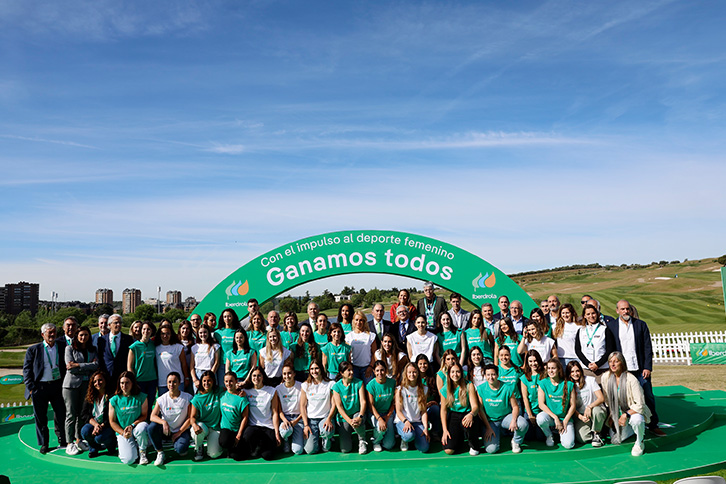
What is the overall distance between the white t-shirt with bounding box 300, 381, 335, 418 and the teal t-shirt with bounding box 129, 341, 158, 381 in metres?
1.99

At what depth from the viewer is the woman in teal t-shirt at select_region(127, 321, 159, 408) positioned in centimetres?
658

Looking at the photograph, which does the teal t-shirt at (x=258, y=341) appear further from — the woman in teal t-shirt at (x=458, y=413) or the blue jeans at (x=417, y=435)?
the woman in teal t-shirt at (x=458, y=413)

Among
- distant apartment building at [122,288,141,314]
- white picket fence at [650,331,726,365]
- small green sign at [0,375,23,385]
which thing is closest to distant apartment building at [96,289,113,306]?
distant apartment building at [122,288,141,314]

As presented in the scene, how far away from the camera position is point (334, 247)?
924 centimetres

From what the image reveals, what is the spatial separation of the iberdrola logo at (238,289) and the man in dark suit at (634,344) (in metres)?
5.79

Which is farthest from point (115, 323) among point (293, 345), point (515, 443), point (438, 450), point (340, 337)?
point (515, 443)

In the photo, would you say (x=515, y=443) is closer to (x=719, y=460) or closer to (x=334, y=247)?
(x=719, y=460)

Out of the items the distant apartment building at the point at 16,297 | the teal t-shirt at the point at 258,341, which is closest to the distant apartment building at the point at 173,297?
the distant apartment building at the point at 16,297

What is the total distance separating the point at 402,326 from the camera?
739 cm

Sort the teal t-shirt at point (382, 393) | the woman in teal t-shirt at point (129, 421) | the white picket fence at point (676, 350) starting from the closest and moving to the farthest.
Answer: the woman in teal t-shirt at point (129, 421) < the teal t-shirt at point (382, 393) < the white picket fence at point (676, 350)

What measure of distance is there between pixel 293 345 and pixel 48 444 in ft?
11.1

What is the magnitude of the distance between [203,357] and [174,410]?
32.4 inches

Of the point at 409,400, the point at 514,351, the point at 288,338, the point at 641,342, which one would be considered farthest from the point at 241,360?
the point at 641,342

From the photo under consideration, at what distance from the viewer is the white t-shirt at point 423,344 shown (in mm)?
6945
